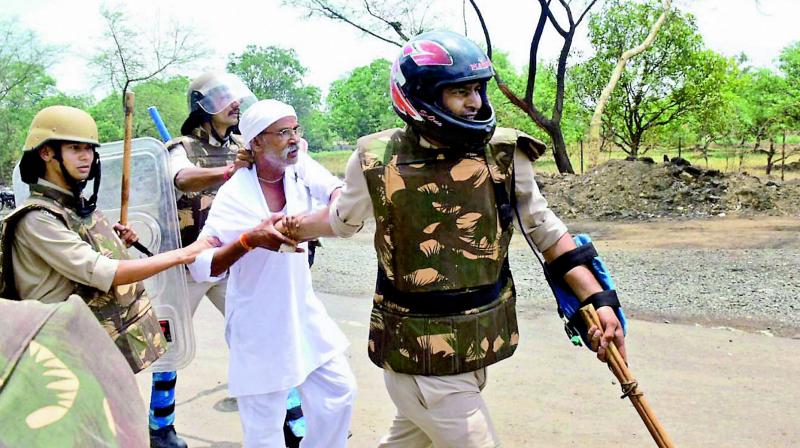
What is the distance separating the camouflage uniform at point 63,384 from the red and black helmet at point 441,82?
1.64 m

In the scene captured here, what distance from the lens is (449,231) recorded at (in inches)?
103

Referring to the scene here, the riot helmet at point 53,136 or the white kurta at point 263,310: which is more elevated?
the riot helmet at point 53,136

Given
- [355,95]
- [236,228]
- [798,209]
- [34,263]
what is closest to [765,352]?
[236,228]

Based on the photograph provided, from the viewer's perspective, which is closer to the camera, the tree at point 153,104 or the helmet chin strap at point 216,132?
the helmet chin strap at point 216,132

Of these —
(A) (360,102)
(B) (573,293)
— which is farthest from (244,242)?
(A) (360,102)

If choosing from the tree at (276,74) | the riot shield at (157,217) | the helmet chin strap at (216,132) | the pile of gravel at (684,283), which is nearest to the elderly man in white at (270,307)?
the riot shield at (157,217)

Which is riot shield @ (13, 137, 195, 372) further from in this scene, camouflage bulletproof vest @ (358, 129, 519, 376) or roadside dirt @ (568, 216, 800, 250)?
roadside dirt @ (568, 216, 800, 250)

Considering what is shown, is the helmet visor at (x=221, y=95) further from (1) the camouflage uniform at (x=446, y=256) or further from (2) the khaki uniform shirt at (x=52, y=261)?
(1) the camouflage uniform at (x=446, y=256)

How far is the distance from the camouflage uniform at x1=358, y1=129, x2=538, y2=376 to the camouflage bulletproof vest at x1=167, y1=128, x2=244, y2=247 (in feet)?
6.44

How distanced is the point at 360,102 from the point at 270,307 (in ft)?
206

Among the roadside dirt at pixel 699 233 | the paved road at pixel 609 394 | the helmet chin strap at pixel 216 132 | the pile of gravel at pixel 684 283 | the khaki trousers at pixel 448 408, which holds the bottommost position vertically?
the roadside dirt at pixel 699 233

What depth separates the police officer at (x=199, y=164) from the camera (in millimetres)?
4125

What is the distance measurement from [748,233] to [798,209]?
3030 millimetres

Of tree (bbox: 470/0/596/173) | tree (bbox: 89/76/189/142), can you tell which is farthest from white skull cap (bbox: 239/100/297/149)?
tree (bbox: 89/76/189/142)
